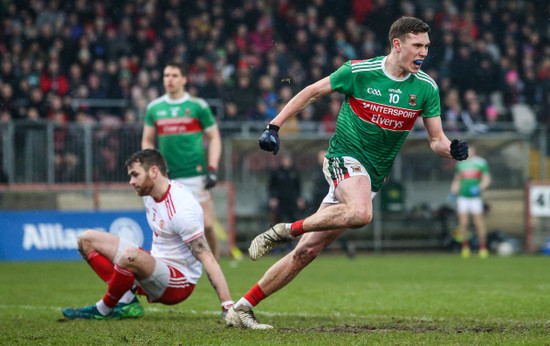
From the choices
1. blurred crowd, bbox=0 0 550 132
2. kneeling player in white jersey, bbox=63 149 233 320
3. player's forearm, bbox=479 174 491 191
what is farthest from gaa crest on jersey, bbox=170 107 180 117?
player's forearm, bbox=479 174 491 191

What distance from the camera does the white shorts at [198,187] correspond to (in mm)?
10484

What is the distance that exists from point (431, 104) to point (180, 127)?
4137mm

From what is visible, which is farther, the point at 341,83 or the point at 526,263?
the point at 526,263

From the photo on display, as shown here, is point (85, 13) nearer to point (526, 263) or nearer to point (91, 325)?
point (526, 263)

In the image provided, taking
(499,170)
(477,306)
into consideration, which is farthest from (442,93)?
(477,306)

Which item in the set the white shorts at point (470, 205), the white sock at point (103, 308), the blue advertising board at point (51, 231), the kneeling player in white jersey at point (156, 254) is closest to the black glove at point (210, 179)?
the kneeling player in white jersey at point (156, 254)

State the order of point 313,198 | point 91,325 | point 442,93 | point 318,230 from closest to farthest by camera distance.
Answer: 1. point 318,230
2. point 91,325
3. point 313,198
4. point 442,93

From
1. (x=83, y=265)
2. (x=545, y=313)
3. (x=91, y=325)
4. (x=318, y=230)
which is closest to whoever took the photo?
(x=318, y=230)

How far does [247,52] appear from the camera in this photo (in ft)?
69.5

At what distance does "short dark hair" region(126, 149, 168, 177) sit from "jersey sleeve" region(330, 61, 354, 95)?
1766 millimetres

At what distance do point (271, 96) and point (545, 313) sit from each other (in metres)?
12.3

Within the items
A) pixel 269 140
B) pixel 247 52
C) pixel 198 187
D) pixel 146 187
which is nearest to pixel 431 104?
pixel 269 140

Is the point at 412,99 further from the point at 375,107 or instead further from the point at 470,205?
the point at 470,205

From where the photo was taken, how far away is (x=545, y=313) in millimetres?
7855
